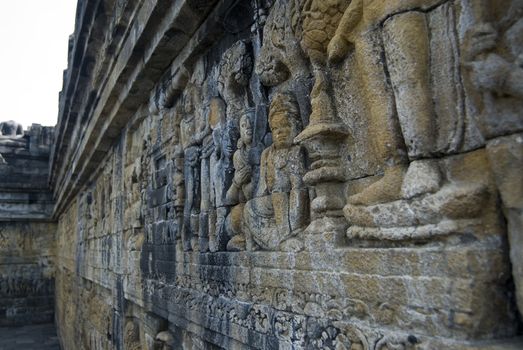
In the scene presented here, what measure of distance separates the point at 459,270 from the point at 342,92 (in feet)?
3.26

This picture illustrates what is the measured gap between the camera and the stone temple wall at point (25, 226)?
571 inches

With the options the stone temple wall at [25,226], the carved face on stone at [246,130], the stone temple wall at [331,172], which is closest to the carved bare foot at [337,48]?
the stone temple wall at [331,172]

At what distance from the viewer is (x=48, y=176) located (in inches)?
591

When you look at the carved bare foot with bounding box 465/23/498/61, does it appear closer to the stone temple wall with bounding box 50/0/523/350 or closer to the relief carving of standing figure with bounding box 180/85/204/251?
the stone temple wall with bounding box 50/0/523/350

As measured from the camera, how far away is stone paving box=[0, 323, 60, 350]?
12.1 metres

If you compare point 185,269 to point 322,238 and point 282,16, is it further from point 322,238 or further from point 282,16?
point 282,16

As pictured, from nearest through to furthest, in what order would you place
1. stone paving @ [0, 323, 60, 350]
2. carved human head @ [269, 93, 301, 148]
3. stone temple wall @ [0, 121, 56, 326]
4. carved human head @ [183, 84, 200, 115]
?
carved human head @ [269, 93, 301, 148] → carved human head @ [183, 84, 200, 115] → stone paving @ [0, 323, 60, 350] → stone temple wall @ [0, 121, 56, 326]

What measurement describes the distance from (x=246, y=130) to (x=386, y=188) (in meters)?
1.29

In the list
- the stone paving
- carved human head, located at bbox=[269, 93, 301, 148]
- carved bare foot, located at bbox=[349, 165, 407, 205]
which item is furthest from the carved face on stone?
the stone paving

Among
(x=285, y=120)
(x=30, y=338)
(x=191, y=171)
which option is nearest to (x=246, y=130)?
(x=285, y=120)

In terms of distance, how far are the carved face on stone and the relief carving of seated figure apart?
23cm

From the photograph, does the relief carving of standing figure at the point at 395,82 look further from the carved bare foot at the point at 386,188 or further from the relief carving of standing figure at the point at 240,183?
the relief carving of standing figure at the point at 240,183

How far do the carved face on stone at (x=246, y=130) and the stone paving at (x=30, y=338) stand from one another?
1212 cm

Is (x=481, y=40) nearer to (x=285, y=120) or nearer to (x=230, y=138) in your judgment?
(x=285, y=120)
